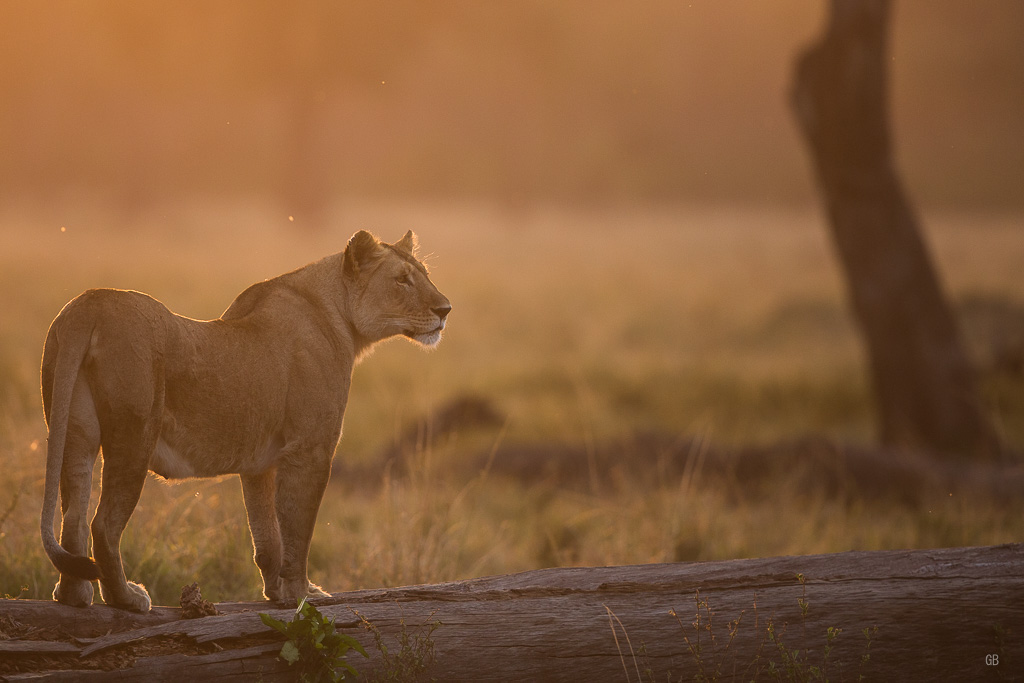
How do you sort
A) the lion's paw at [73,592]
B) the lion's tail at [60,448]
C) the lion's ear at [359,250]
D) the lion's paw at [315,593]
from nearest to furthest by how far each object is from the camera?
the lion's tail at [60,448] < the lion's paw at [73,592] < the lion's paw at [315,593] < the lion's ear at [359,250]

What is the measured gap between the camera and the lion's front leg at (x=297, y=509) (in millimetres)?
4691

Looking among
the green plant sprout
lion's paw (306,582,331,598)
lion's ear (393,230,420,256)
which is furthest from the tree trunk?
the green plant sprout

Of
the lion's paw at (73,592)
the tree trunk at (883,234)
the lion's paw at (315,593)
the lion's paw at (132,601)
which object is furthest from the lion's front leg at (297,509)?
the tree trunk at (883,234)

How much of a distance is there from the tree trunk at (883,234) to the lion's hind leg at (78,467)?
421 inches

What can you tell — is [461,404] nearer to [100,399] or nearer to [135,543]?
[135,543]

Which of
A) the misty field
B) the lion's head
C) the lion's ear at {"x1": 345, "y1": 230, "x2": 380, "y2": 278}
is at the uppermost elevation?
the lion's ear at {"x1": 345, "y1": 230, "x2": 380, "y2": 278}

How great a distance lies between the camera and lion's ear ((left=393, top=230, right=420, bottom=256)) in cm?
555

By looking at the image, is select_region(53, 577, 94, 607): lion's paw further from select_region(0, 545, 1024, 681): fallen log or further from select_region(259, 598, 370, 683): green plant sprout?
select_region(259, 598, 370, 683): green plant sprout

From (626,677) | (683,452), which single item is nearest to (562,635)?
(626,677)

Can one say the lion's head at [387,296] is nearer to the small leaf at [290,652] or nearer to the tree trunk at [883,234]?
the small leaf at [290,652]

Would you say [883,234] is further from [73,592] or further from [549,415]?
[73,592]

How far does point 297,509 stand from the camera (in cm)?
470

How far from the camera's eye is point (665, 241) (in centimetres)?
5106

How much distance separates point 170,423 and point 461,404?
875cm
